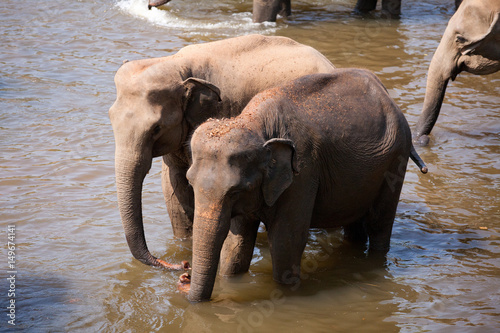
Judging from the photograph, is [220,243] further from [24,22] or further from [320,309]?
[24,22]

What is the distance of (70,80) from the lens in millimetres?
8125

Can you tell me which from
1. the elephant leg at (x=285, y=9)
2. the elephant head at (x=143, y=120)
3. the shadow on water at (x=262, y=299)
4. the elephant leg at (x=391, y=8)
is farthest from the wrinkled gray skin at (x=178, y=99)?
the elephant leg at (x=391, y=8)

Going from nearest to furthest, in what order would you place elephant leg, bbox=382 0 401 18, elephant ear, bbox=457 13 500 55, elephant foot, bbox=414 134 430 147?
elephant ear, bbox=457 13 500 55
elephant foot, bbox=414 134 430 147
elephant leg, bbox=382 0 401 18

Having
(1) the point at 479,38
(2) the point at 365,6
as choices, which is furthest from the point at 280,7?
(1) the point at 479,38

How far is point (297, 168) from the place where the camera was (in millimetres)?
3570

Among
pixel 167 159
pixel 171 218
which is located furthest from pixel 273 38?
pixel 171 218

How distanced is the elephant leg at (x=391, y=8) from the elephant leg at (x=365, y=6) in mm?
417

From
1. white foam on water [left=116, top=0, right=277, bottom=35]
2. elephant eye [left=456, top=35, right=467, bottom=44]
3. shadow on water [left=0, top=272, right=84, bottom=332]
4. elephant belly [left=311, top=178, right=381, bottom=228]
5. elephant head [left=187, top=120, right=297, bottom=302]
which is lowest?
shadow on water [left=0, top=272, right=84, bottom=332]

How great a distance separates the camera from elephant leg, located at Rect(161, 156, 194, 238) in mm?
4441

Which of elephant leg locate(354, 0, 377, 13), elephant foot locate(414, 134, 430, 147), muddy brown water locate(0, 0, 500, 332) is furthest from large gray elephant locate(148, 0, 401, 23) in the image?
elephant foot locate(414, 134, 430, 147)

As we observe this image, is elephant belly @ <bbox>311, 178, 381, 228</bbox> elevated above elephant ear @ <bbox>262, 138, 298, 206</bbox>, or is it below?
below

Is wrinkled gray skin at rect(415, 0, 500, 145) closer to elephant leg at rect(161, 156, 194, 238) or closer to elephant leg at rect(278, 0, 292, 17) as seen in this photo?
elephant leg at rect(161, 156, 194, 238)

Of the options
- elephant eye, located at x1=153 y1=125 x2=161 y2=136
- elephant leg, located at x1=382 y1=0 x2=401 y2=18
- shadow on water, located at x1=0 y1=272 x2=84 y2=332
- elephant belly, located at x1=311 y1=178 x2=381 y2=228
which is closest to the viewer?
shadow on water, located at x1=0 y1=272 x2=84 y2=332

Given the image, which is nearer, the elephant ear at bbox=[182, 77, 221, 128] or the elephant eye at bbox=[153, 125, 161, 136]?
the elephant eye at bbox=[153, 125, 161, 136]
